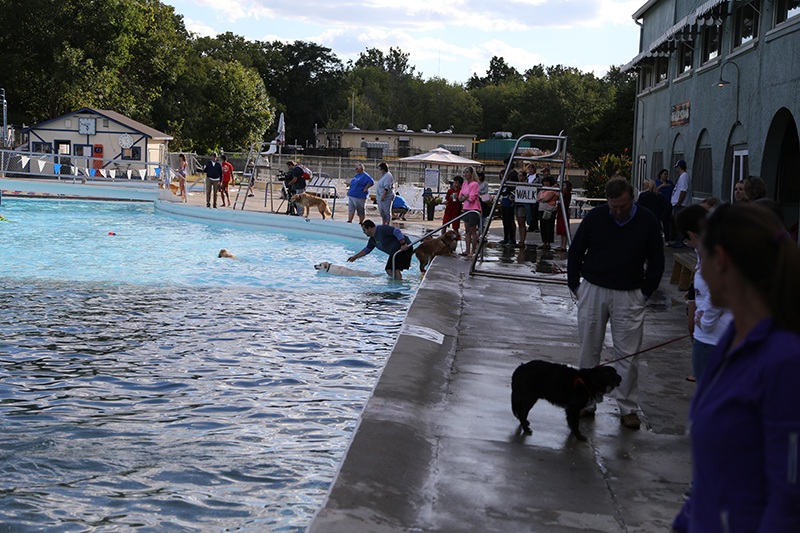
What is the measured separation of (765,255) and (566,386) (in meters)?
3.32

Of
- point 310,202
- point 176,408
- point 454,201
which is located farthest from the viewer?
point 310,202

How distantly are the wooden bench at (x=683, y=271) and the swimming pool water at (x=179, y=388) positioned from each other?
13.3 feet

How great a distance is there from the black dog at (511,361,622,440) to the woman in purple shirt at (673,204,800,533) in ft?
10.1

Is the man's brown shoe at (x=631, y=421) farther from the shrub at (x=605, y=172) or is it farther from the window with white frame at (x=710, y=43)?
the shrub at (x=605, y=172)

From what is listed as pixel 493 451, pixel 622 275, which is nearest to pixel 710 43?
pixel 622 275

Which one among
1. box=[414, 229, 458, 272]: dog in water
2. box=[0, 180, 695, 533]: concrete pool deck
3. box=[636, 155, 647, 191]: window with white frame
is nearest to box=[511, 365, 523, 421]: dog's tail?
box=[0, 180, 695, 533]: concrete pool deck

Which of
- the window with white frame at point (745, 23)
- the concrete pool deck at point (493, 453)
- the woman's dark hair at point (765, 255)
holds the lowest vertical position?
the concrete pool deck at point (493, 453)

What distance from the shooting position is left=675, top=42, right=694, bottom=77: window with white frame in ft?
66.0

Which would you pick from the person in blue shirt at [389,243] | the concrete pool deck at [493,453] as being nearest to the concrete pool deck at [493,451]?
the concrete pool deck at [493,453]

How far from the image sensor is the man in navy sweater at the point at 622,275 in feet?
16.8

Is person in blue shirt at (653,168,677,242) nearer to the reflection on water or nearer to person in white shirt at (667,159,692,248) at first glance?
person in white shirt at (667,159,692,248)

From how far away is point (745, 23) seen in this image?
1554cm

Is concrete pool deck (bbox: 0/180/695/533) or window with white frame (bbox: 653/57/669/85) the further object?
window with white frame (bbox: 653/57/669/85)

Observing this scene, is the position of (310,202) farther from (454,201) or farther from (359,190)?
(454,201)
